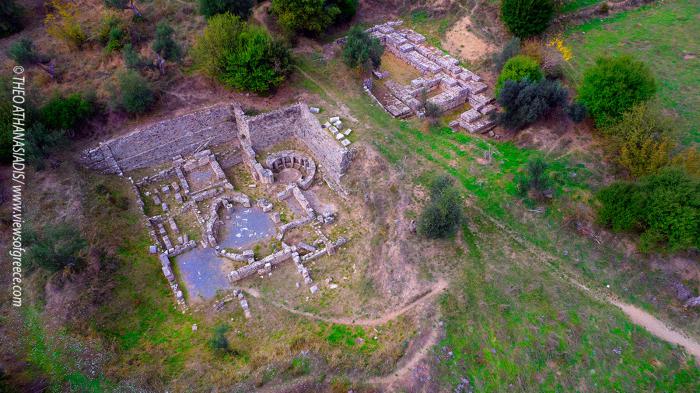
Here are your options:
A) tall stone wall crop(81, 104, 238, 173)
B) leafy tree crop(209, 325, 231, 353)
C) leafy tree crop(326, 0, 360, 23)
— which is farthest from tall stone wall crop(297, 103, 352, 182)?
leafy tree crop(209, 325, 231, 353)

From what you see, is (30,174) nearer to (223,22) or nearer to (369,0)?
(223,22)

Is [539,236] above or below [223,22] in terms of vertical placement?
below

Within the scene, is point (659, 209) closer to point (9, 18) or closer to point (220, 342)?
point (220, 342)

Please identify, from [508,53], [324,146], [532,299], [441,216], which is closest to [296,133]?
[324,146]

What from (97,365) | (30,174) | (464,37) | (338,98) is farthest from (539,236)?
(30,174)

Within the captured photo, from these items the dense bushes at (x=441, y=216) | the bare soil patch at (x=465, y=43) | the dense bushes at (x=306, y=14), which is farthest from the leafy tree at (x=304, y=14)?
the dense bushes at (x=441, y=216)

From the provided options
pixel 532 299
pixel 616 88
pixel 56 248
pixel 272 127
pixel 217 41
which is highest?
pixel 616 88

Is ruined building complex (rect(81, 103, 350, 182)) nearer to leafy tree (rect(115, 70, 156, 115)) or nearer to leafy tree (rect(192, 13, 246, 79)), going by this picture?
leafy tree (rect(115, 70, 156, 115))
